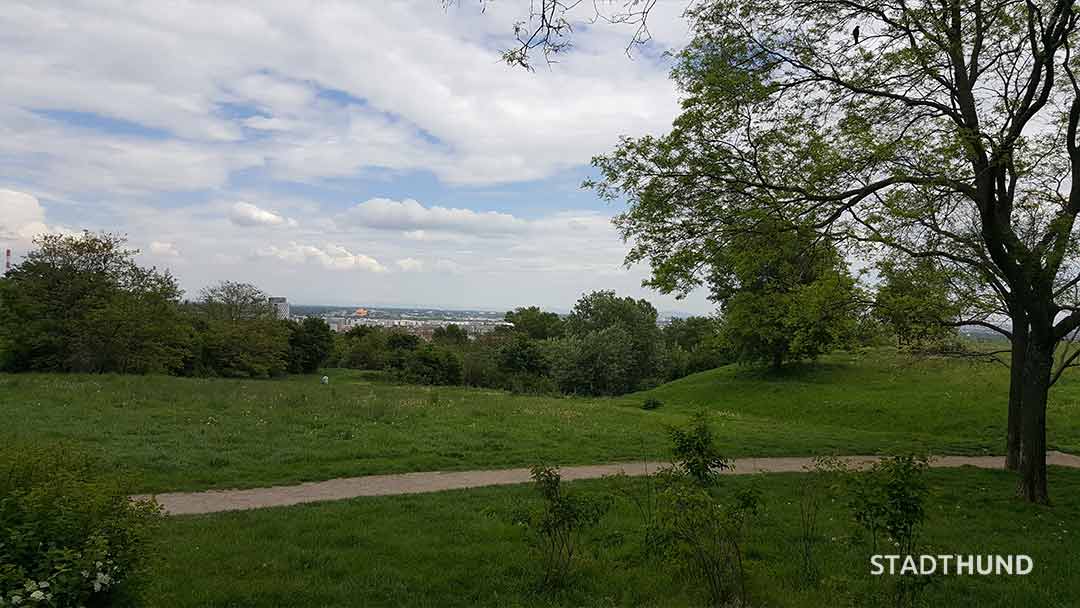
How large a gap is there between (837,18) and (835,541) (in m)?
7.31

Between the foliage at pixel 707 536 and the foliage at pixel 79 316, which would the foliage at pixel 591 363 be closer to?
the foliage at pixel 79 316

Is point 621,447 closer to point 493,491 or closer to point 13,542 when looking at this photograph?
point 493,491

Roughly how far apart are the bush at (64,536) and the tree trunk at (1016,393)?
14012 millimetres

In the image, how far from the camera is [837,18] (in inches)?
372

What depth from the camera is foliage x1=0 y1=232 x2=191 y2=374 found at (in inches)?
1208

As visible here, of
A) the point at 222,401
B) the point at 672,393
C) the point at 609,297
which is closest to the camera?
the point at 222,401

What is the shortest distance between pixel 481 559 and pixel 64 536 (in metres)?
3.50

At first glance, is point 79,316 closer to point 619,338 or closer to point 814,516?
point 619,338

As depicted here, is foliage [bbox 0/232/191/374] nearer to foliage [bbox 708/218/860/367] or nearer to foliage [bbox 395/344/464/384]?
foliage [bbox 395/344/464/384]

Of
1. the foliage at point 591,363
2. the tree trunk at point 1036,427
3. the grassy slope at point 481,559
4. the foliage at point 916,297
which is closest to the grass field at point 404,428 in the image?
the grassy slope at point 481,559

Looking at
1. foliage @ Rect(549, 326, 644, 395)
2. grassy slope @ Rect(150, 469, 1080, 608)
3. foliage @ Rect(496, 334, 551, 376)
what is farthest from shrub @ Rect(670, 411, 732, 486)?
foliage @ Rect(496, 334, 551, 376)

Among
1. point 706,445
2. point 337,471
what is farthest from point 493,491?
point 706,445

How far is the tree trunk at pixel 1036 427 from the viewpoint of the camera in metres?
9.64

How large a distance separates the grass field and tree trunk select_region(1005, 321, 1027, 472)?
1236mm
